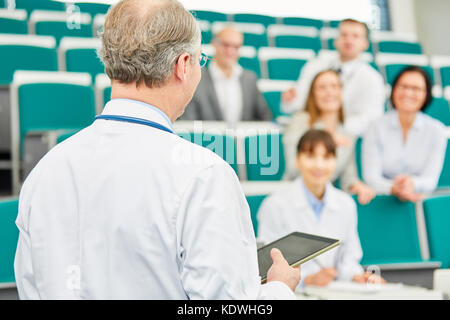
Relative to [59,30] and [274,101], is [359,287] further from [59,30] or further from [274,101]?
[59,30]

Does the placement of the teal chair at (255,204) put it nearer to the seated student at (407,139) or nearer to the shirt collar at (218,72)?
the seated student at (407,139)

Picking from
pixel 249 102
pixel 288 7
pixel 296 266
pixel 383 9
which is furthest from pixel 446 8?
pixel 296 266

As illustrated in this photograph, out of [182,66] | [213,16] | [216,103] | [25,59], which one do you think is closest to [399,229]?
[216,103]

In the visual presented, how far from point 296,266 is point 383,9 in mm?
3267

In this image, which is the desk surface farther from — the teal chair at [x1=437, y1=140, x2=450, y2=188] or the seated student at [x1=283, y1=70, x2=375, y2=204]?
the teal chair at [x1=437, y1=140, x2=450, y2=188]

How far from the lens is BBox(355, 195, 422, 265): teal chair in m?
1.16

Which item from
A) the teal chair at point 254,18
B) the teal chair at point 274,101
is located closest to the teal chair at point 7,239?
the teal chair at point 274,101

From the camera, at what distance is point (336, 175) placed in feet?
4.18

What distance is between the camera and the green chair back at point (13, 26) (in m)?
2.03

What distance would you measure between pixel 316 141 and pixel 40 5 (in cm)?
186

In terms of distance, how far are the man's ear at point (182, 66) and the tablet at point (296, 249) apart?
17 cm

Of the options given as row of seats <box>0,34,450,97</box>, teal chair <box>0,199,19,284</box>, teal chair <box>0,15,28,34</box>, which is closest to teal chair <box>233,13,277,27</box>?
row of seats <box>0,34,450,97</box>

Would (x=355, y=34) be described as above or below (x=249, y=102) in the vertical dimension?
above

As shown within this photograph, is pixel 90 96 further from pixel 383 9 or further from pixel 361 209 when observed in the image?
pixel 383 9
